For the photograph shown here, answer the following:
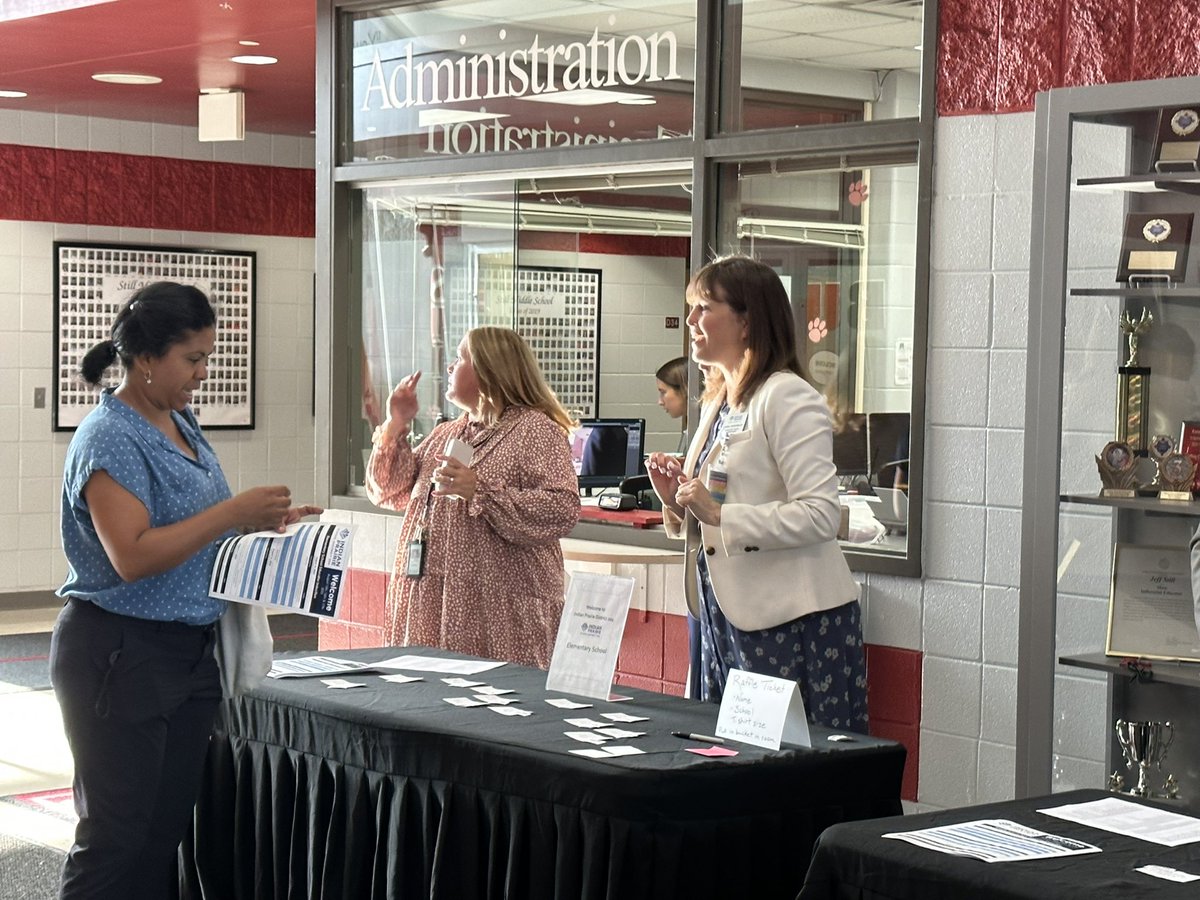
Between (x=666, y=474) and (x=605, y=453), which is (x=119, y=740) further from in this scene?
(x=605, y=453)

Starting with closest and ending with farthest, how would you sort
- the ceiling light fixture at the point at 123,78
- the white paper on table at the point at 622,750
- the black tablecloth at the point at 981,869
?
the black tablecloth at the point at 981,869
the white paper on table at the point at 622,750
the ceiling light fixture at the point at 123,78

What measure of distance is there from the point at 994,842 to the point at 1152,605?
4.67ft

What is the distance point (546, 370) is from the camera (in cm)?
965

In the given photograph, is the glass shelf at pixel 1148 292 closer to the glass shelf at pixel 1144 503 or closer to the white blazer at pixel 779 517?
the glass shelf at pixel 1144 503

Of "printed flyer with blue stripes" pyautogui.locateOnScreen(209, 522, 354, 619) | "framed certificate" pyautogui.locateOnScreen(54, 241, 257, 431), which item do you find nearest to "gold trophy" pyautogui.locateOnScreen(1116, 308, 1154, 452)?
"printed flyer with blue stripes" pyautogui.locateOnScreen(209, 522, 354, 619)

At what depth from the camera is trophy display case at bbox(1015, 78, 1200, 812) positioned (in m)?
3.57

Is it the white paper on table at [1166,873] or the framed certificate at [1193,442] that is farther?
the framed certificate at [1193,442]

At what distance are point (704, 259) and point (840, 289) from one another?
434 mm

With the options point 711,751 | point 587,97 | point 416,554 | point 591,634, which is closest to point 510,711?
point 591,634

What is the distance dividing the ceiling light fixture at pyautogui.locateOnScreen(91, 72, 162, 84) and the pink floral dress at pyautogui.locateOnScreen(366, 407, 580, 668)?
4493 mm

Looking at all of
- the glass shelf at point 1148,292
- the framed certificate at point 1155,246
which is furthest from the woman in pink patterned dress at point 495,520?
the framed certificate at point 1155,246

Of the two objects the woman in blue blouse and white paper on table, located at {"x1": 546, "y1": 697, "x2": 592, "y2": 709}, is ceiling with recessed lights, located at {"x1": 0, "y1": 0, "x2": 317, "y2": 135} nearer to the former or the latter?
the woman in blue blouse

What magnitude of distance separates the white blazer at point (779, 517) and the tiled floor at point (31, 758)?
245cm

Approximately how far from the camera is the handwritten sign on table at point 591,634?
3469mm
